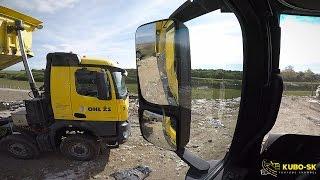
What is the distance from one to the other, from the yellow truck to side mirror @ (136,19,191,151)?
22.5 feet

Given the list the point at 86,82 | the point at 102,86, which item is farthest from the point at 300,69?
the point at 86,82

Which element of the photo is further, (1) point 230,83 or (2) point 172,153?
(2) point 172,153

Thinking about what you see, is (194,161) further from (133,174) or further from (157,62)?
(133,174)

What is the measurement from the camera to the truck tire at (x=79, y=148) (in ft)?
26.9

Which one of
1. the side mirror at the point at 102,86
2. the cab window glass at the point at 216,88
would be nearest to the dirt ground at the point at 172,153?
the cab window glass at the point at 216,88

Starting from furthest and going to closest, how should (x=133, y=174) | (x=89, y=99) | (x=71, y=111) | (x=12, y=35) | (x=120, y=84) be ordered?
(x=12, y=35)
(x=120, y=84)
(x=71, y=111)
(x=89, y=99)
(x=133, y=174)

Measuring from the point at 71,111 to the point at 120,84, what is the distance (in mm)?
1329

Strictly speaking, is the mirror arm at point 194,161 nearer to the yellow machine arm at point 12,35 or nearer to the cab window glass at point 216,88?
the cab window glass at point 216,88

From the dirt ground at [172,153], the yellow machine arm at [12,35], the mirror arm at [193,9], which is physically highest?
the yellow machine arm at [12,35]

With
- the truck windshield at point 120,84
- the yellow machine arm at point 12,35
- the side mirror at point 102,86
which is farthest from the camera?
the yellow machine arm at point 12,35

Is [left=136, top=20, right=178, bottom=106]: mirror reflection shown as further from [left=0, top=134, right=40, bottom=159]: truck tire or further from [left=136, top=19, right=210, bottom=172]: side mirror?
[left=0, top=134, right=40, bottom=159]: truck tire

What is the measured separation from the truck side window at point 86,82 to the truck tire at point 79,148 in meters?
1.07

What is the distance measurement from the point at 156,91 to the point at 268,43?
17.0 inches

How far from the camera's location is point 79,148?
8242 mm
